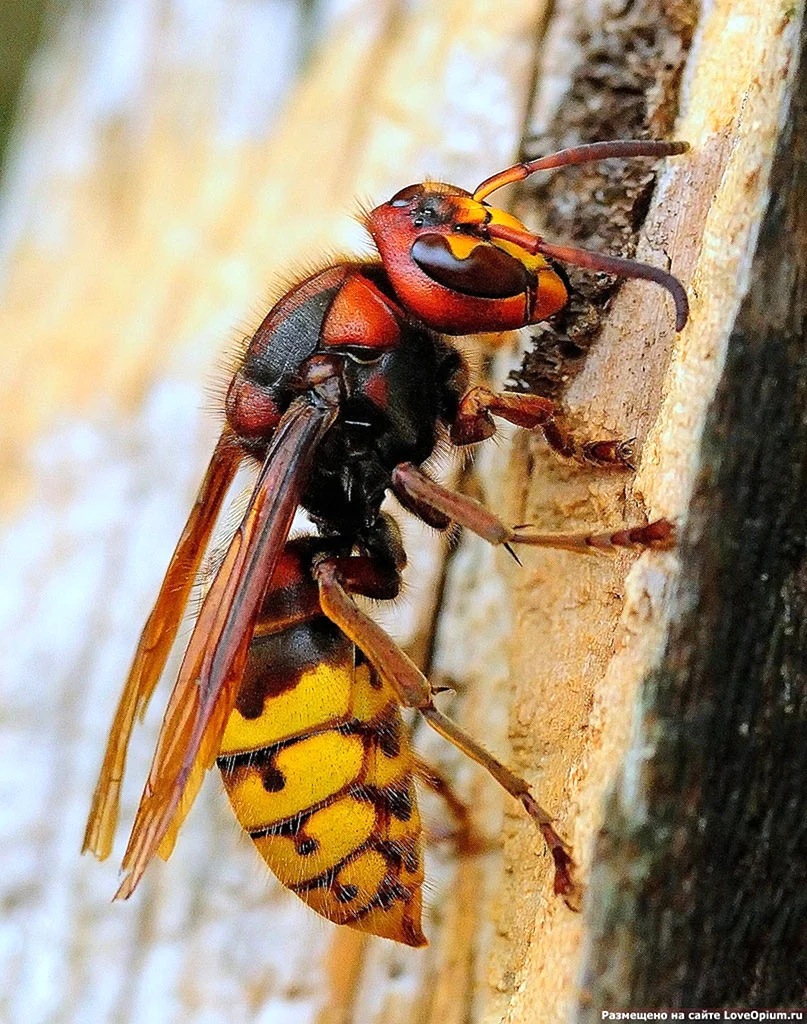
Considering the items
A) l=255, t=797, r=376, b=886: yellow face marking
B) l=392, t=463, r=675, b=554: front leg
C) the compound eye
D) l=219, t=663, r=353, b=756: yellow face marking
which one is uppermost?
the compound eye

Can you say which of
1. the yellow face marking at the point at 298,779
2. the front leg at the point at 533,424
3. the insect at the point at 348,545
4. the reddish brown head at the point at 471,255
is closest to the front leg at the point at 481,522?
the insect at the point at 348,545

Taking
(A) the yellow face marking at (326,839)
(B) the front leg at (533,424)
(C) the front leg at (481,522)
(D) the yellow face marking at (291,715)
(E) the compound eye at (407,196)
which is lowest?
(A) the yellow face marking at (326,839)

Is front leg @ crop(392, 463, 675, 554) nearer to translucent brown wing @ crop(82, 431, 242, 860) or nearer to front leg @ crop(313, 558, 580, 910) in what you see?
front leg @ crop(313, 558, 580, 910)

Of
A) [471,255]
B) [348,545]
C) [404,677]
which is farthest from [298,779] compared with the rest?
[471,255]

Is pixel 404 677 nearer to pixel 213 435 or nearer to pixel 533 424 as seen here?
→ pixel 533 424

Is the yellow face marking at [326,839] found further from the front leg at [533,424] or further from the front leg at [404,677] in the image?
the front leg at [533,424]

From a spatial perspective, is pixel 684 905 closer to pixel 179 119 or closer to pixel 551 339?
pixel 551 339

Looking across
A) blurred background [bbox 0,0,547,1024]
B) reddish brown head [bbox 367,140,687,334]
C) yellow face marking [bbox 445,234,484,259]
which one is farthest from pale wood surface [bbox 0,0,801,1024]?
yellow face marking [bbox 445,234,484,259]
